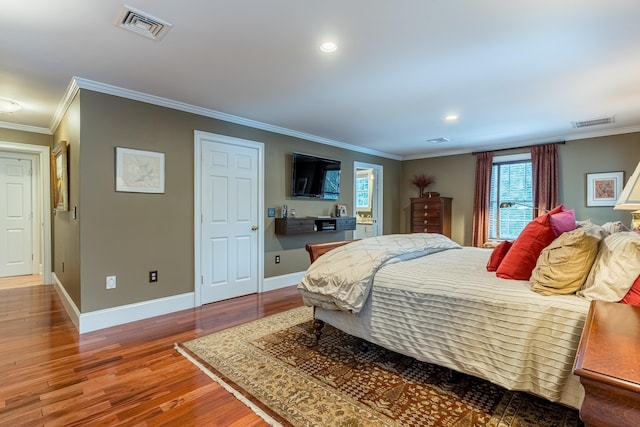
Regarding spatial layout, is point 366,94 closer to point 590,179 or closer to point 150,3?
point 150,3

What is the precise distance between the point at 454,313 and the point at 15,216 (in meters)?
6.80

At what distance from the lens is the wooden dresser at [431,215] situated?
6.07m

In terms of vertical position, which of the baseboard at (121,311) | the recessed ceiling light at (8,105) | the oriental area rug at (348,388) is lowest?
the oriental area rug at (348,388)

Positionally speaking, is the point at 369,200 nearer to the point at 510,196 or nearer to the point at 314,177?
the point at 314,177

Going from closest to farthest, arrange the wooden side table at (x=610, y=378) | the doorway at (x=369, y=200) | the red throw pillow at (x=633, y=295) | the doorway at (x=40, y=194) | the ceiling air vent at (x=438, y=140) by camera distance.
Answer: the wooden side table at (x=610, y=378), the red throw pillow at (x=633, y=295), the doorway at (x=40, y=194), the ceiling air vent at (x=438, y=140), the doorway at (x=369, y=200)

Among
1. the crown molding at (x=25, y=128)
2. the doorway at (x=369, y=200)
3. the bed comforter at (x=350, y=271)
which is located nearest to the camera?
the bed comforter at (x=350, y=271)

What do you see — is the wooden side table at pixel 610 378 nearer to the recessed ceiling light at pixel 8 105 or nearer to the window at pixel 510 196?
the recessed ceiling light at pixel 8 105

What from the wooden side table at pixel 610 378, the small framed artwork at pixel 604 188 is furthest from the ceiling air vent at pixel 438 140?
the wooden side table at pixel 610 378

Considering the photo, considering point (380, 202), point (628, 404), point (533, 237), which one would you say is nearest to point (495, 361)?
point (533, 237)

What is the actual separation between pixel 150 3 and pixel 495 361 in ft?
9.39

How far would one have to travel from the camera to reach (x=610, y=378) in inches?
28.6

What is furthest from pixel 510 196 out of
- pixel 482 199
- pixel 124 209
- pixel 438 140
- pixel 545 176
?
pixel 124 209

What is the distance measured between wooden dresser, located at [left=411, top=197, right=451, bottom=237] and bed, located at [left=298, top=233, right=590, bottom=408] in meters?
3.37

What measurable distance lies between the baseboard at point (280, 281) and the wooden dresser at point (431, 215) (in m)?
2.78
